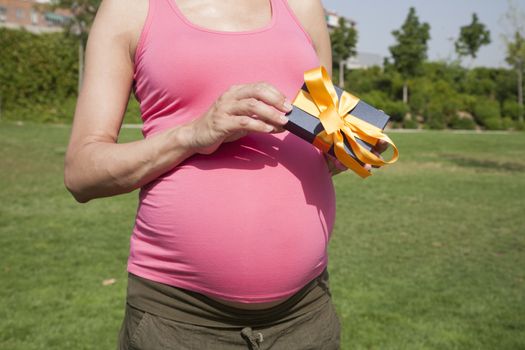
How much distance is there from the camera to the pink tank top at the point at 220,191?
1.20 metres

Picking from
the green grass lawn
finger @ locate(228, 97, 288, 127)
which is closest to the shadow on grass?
the green grass lawn

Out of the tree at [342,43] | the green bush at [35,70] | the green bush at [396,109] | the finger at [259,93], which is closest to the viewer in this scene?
the finger at [259,93]

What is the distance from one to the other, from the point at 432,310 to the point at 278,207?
3845 millimetres

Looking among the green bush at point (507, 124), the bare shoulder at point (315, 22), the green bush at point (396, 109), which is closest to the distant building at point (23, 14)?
the green bush at point (396, 109)

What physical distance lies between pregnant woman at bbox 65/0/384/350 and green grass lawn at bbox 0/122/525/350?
9.82ft

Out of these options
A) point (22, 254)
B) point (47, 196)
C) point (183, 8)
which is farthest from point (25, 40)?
point (183, 8)

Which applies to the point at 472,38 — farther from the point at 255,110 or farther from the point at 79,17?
the point at 255,110

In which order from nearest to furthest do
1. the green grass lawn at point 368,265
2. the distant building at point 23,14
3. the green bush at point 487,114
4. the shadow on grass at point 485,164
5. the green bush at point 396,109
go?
the green grass lawn at point 368,265 → the shadow on grass at point 485,164 → the green bush at point 396,109 → the green bush at point 487,114 → the distant building at point 23,14

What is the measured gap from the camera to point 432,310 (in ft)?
15.2

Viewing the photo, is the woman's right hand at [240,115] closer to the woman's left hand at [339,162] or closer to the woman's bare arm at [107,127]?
the woman's bare arm at [107,127]

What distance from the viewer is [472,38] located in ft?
156

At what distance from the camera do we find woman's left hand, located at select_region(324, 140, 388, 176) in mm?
1221

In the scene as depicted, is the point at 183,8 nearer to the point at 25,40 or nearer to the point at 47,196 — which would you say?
the point at 47,196

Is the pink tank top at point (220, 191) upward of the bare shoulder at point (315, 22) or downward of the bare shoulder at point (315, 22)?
downward
